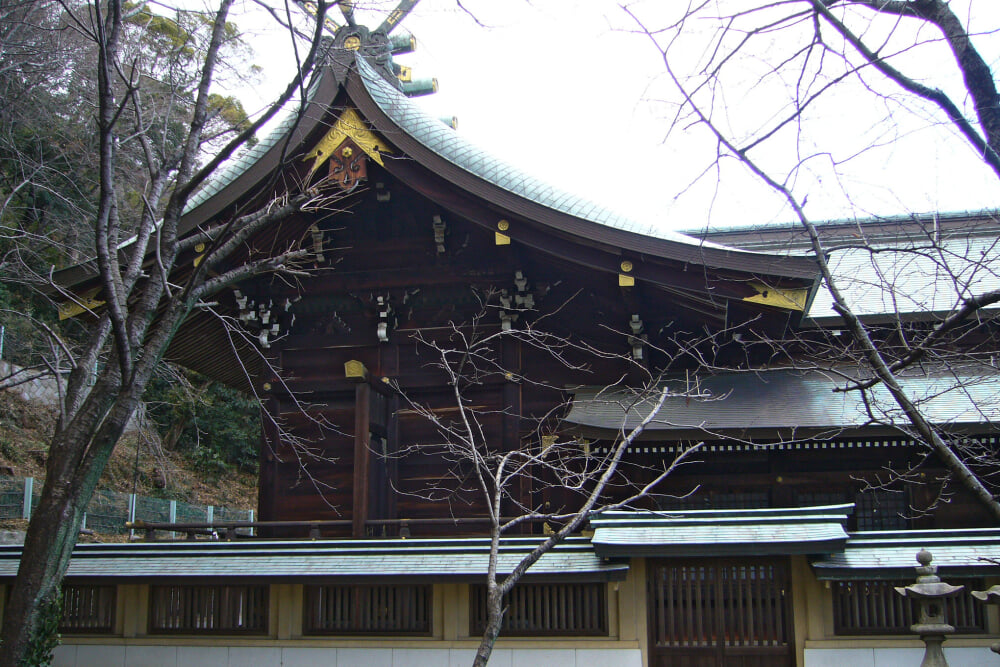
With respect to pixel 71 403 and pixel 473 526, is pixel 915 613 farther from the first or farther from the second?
pixel 71 403

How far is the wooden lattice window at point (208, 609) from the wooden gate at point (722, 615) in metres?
4.27

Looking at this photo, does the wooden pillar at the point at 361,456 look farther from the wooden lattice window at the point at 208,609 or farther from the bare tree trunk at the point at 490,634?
the bare tree trunk at the point at 490,634

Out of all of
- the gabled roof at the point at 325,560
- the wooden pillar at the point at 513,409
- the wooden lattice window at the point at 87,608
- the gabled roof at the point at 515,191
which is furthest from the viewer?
the wooden pillar at the point at 513,409

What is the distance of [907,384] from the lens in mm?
9711

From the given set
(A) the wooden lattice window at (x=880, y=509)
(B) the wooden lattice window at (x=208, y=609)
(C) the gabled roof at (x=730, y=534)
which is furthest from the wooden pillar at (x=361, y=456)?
(A) the wooden lattice window at (x=880, y=509)

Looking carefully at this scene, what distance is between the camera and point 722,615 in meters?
8.20

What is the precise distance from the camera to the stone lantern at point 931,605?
24.1 feet

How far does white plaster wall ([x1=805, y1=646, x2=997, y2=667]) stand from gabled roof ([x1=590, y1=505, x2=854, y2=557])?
1085 mm

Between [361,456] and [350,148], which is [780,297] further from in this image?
[350,148]

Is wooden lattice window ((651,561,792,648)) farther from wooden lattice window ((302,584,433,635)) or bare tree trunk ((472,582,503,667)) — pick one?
bare tree trunk ((472,582,503,667))

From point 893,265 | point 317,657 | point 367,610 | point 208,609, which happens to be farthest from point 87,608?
point 893,265

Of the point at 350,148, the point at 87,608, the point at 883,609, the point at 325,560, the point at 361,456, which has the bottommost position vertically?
the point at 87,608

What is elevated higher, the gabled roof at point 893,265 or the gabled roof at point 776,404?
the gabled roof at point 893,265

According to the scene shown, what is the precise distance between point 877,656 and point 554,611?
3.05 metres
